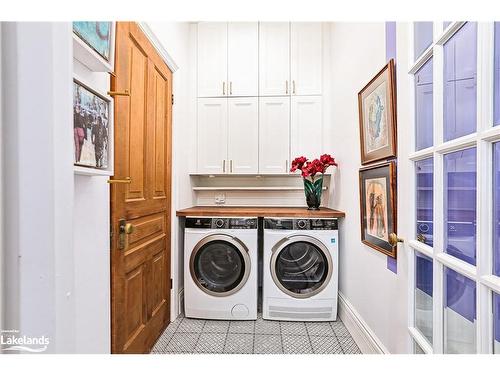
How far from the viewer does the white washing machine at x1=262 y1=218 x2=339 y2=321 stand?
2.03m

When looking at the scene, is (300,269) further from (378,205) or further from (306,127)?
(306,127)

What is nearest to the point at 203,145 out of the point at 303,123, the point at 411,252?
the point at 303,123

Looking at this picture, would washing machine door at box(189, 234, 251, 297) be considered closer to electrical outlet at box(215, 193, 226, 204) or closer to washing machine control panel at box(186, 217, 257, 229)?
washing machine control panel at box(186, 217, 257, 229)

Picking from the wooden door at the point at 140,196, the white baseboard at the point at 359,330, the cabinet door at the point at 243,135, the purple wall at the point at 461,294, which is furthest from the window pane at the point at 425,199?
the cabinet door at the point at 243,135

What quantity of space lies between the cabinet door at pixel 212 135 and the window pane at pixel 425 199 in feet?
6.15

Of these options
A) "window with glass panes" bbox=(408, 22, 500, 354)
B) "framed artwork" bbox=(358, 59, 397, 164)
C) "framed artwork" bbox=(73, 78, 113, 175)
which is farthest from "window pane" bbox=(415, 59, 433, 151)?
"framed artwork" bbox=(73, 78, 113, 175)

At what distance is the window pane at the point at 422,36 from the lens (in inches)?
32.8

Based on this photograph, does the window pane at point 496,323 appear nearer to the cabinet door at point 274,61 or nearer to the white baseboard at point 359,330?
the white baseboard at point 359,330

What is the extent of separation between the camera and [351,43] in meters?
1.89

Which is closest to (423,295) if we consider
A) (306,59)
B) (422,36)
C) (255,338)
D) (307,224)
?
(422,36)

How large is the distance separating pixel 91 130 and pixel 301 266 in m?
1.79

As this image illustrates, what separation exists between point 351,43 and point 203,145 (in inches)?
62.6

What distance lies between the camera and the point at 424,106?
35.1 inches

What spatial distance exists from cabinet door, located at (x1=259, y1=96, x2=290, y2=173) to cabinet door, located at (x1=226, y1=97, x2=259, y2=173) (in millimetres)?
62
